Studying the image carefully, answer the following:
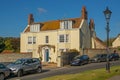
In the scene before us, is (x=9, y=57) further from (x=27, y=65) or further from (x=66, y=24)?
(x=66, y=24)

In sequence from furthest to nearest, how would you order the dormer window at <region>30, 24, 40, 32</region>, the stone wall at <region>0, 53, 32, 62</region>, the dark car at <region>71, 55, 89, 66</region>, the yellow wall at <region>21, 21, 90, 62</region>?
the dormer window at <region>30, 24, 40, 32</region>
the yellow wall at <region>21, 21, 90, 62</region>
the stone wall at <region>0, 53, 32, 62</region>
the dark car at <region>71, 55, 89, 66</region>

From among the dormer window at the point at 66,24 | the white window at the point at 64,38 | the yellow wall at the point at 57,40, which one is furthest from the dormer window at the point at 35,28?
the white window at the point at 64,38

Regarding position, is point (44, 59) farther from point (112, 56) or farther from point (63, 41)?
point (112, 56)

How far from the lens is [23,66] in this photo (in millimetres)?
34250

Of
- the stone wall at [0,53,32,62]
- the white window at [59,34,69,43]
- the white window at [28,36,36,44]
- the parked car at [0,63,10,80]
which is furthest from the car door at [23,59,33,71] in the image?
the white window at [28,36,36,44]

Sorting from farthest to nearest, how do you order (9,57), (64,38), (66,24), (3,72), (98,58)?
(66,24) < (64,38) < (98,58) < (9,57) < (3,72)

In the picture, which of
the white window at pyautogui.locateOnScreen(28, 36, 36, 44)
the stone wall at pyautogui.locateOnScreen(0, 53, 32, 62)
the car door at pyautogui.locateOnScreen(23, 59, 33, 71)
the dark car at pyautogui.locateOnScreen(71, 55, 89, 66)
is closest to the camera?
the car door at pyautogui.locateOnScreen(23, 59, 33, 71)

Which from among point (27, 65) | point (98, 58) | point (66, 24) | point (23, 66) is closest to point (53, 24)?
point (66, 24)

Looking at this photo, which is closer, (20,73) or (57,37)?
(20,73)

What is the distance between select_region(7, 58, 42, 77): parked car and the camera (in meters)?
33.4

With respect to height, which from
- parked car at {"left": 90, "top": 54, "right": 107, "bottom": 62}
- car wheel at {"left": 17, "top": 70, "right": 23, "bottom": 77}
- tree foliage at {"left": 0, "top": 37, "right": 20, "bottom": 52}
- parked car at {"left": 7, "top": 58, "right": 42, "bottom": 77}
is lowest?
car wheel at {"left": 17, "top": 70, "right": 23, "bottom": 77}

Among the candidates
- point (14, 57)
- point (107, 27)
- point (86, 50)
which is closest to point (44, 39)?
point (86, 50)

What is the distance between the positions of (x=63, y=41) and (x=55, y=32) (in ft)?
9.02

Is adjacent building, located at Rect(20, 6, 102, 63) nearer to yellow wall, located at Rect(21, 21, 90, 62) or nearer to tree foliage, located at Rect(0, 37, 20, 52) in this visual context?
yellow wall, located at Rect(21, 21, 90, 62)
